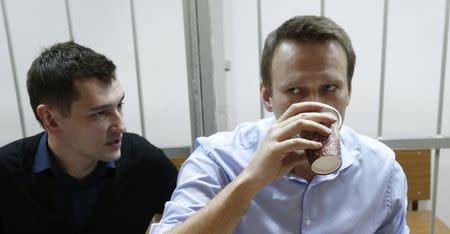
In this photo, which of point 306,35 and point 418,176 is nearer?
point 306,35

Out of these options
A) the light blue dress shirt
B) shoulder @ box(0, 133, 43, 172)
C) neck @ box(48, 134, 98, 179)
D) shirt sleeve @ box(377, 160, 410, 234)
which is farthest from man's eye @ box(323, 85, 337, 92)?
shoulder @ box(0, 133, 43, 172)

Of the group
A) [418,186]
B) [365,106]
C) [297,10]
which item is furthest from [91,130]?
[418,186]

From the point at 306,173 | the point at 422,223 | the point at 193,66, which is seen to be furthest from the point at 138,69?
the point at 422,223

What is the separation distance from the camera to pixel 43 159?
133cm

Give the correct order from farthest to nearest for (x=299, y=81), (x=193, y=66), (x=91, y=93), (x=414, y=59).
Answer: (x=414, y=59)
(x=193, y=66)
(x=91, y=93)
(x=299, y=81)

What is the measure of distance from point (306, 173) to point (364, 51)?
0.78 m

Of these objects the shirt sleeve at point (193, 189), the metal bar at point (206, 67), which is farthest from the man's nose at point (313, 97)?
the metal bar at point (206, 67)

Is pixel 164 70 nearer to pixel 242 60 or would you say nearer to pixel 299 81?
pixel 242 60

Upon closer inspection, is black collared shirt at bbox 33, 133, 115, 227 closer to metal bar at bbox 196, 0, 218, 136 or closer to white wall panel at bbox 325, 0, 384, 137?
metal bar at bbox 196, 0, 218, 136

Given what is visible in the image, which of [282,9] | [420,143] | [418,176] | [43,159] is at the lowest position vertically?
[418,176]

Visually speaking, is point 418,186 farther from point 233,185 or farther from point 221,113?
point 233,185

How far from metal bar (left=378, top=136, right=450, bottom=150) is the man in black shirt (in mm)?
1043

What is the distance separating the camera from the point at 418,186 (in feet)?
5.94

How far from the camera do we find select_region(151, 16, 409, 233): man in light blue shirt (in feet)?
3.23
